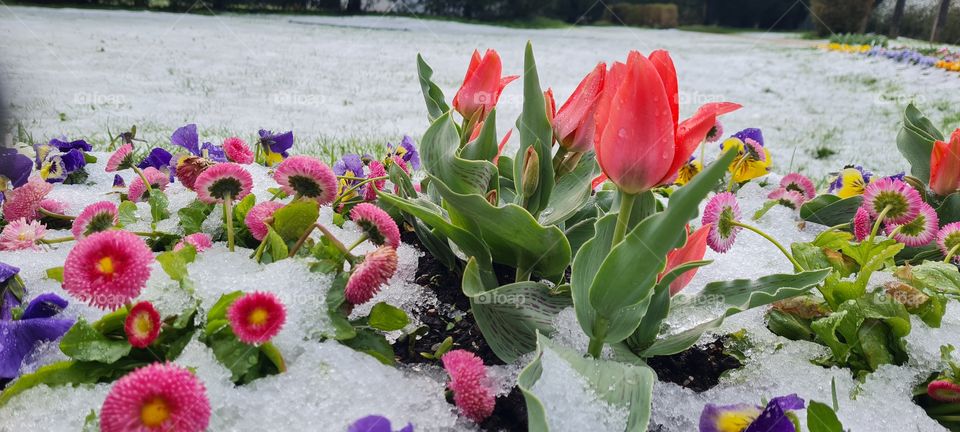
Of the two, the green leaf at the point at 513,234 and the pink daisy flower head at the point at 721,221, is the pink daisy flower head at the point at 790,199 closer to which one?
the pink daisy flower head at the point at 721,221

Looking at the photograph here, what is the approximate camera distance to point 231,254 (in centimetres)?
112

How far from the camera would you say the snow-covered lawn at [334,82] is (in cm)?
420

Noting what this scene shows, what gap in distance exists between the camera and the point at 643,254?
747 mm

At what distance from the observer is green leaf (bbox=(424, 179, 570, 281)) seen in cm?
93

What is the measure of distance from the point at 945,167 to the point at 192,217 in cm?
156

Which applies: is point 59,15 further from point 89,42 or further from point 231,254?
point 231,254

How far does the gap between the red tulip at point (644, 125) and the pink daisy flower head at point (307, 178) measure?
21.9 inches

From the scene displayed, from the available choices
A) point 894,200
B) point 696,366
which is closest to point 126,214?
point 696,366

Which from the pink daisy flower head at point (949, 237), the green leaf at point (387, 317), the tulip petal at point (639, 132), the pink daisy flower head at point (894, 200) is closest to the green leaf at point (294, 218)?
the green leaf at point (387, 317)

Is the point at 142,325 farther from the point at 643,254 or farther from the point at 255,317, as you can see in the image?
the point at 643,254

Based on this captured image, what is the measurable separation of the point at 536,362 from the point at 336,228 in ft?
2.40

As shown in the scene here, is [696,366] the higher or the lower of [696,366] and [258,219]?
the lower

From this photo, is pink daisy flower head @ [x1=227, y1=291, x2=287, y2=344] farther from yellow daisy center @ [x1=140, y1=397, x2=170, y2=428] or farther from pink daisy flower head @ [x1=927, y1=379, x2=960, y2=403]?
pink daisy flower head @ [x1=927, y1=379, x2=960, y2=403]

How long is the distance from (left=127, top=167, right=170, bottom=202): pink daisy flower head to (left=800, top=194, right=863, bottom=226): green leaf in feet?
5.27
